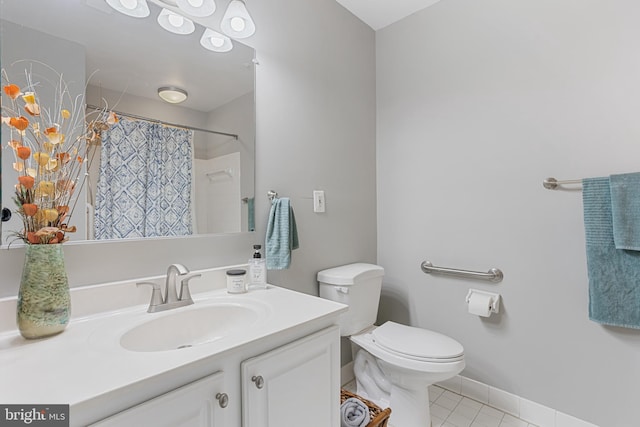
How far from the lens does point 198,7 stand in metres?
1.26

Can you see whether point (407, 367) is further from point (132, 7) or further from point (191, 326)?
point (132, 7)

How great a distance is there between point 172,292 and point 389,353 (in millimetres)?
1013

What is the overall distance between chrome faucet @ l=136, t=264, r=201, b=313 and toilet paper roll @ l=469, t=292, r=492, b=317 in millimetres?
1446

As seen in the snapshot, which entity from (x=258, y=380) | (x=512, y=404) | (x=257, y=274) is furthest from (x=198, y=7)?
(x=512, y=404)

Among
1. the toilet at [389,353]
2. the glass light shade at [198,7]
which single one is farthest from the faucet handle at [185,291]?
the glass light shade at [198,7]

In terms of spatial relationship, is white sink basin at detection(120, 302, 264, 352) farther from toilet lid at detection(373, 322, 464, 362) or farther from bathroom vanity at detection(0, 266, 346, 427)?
toilet lid at detection(373, 322, 464, 362)

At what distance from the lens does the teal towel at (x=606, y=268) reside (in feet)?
4.26

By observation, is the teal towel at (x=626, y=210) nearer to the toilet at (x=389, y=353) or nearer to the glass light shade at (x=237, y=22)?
the toilet at (x=389, y=353)

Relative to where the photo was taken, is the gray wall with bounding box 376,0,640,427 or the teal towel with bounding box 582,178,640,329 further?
the gray wall with bounding box 376,0,640,427

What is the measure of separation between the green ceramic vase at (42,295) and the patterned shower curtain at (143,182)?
211 mm

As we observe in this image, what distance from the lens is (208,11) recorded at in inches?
50.7

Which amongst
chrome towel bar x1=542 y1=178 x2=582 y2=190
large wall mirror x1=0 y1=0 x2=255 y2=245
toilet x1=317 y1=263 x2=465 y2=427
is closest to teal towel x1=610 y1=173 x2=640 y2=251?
chrome towel bar x1=542 y1=178 x2=582 y2=190

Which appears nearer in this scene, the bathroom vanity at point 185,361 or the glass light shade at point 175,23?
the bathroom vanity at point 185,361

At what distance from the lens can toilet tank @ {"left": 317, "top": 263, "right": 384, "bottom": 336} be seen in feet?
5.49
